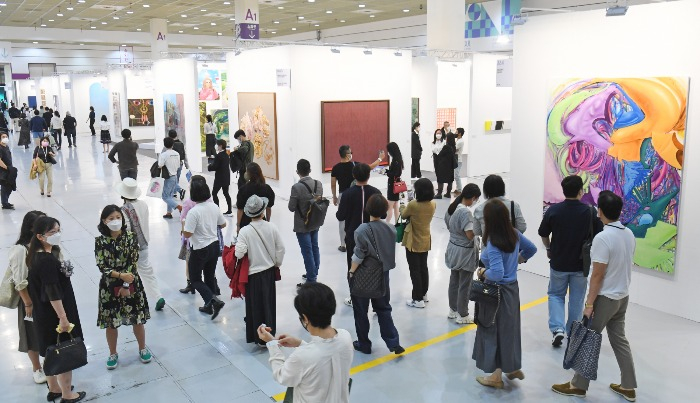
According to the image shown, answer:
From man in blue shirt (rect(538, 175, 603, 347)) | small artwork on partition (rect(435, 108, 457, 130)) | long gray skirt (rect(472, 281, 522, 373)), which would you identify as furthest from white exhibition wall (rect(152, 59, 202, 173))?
long gray skirt (rect(472, 281, 522, 373))

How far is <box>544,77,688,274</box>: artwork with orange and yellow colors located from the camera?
6.16 m

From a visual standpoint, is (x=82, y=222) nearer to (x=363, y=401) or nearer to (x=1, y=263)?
(x=1, y=263)

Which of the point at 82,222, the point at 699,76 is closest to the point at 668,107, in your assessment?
the point at 699,76

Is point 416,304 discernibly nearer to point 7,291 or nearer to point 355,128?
point 7,291

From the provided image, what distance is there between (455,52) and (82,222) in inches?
348

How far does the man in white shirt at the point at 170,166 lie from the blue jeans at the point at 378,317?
5933 millimetres

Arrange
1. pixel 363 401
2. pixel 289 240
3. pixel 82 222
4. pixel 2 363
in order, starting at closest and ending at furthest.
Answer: pixel 363 401 < pixel 2 363 < pixel 289 240 < pixel 82 222

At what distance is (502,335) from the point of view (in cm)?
455

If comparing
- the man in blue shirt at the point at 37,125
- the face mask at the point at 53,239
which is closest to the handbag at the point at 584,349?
the face mask at the point at 53,239

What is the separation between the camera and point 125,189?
19.1 feet

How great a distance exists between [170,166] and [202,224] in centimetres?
473

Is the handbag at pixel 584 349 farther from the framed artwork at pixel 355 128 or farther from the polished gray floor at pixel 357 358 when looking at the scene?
the framed artwork at pixel 355 128

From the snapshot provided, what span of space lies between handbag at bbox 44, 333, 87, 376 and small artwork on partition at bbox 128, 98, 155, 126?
82.7 feet

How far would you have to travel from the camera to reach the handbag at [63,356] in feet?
13.7
